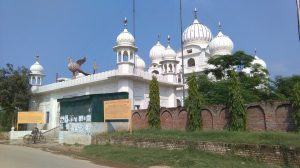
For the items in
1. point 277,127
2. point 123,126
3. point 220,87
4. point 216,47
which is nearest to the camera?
point 277,127

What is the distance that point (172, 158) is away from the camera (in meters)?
12.8

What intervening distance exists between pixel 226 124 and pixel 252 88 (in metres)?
9.81

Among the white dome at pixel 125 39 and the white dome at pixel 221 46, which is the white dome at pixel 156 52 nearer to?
the white dome at pixel 221 46

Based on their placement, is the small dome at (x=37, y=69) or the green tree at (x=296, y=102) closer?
the green tree at (x=296, y=102)

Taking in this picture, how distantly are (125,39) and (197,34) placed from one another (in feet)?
66.0

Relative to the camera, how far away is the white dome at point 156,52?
163ft

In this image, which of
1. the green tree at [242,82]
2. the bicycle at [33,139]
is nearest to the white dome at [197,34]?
the green tree at [242,82]

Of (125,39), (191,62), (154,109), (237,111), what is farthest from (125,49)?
(191,62)

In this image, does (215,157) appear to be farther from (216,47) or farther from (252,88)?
(216,47)

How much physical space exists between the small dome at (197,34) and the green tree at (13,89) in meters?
22.0

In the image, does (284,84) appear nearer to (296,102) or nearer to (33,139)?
(296,102)

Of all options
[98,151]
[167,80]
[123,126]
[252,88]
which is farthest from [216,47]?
[98,151]

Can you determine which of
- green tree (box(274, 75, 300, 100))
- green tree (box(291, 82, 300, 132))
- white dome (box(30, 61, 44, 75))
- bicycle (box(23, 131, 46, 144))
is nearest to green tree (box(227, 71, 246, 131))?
green tree (box(291, 82, 300, 132))

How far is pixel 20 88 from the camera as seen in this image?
3569 centimetres
